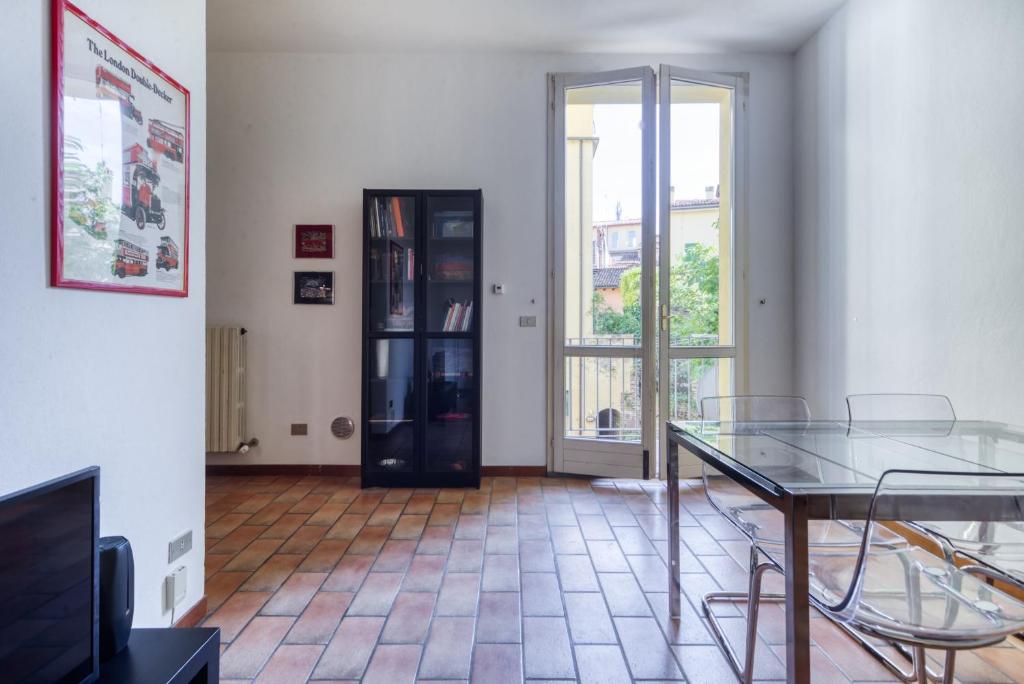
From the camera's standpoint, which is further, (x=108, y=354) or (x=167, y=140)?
(x=167, y=140)

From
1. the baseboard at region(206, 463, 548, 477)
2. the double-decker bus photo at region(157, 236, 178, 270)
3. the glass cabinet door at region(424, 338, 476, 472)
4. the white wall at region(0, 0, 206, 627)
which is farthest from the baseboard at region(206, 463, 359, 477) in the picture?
the double-decker bus photo at region(157, 236, 178, 270)

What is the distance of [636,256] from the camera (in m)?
3.59

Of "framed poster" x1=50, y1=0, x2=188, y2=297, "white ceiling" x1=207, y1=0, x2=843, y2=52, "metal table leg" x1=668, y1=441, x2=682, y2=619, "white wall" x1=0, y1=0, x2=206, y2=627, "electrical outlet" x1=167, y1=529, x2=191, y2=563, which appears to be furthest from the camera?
"white ceiling" x1=207, y1=0, x2=843, y2=52

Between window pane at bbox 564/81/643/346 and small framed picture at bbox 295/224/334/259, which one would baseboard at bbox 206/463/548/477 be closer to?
window pane at bbox 564/81/643/346

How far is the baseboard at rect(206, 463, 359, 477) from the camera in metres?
3.65

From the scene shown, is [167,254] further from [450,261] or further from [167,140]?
[450,261]

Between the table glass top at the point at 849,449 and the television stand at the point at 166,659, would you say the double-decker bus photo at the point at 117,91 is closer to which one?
the television stand at the point at 166,659

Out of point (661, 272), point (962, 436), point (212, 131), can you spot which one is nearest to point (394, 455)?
point (661, 272)

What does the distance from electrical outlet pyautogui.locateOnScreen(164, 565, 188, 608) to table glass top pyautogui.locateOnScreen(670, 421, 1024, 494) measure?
1.82 metres

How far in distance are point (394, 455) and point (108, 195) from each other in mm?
2387

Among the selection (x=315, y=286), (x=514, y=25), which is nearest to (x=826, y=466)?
(x=514, y=25)

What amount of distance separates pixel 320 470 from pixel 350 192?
2085mm

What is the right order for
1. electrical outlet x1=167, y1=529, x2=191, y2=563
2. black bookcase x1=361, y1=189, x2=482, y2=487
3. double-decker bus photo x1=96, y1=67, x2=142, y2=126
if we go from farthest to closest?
black bookcase x1=361, y1=189, x2=482, y2=487 → electrical outlet x1=167, y1=529, x2=191, y2=563 → double-decker bus photo x1=96, y1=67, x2=142, y2=126

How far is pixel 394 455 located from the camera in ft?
11.3
